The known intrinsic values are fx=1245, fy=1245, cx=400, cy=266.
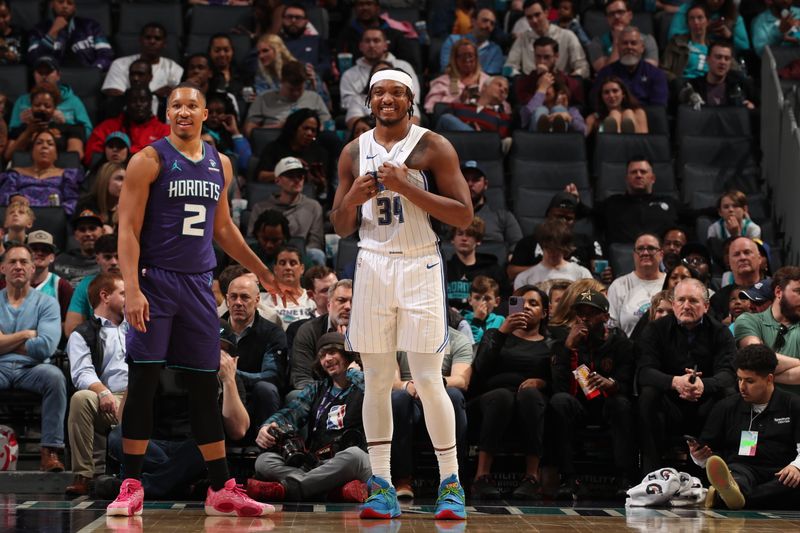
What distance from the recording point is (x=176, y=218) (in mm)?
5453

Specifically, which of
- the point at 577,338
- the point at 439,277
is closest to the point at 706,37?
the point at 577,338

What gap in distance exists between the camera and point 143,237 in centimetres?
545

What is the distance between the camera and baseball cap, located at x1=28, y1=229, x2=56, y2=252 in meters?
8.84

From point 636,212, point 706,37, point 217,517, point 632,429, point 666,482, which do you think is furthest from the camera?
point 706,37

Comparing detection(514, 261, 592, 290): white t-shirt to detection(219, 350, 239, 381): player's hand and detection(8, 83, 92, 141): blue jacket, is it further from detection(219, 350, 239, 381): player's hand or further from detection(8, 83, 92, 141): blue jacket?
detection(8, 83, 92, 141): blue jacket

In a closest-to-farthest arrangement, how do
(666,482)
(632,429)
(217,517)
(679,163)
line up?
(217,517) → (666,482) → (632,429) → (679,163)

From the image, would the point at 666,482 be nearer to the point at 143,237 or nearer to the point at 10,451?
the point at 143,237

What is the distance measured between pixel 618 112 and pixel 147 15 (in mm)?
4862

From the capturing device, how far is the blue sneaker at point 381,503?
17.9 feet

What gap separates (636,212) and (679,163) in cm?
132

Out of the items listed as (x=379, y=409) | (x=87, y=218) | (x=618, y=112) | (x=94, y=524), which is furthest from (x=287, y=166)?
(x=94, y=524)

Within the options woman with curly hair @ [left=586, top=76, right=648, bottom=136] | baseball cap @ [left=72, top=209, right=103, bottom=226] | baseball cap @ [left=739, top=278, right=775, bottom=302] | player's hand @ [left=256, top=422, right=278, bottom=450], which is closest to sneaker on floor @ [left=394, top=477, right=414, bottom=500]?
player's hand @ [left=256, top=422, right=278, bottom=450]

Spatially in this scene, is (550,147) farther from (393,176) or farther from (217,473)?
(217,473)

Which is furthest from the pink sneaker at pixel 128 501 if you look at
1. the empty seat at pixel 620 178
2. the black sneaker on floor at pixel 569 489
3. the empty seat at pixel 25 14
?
the empty seat at pixel 25 14
